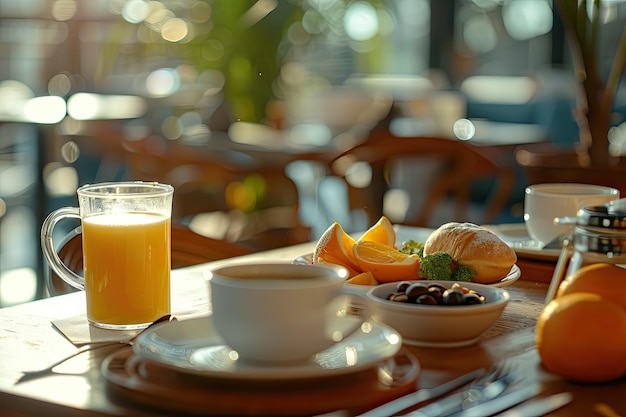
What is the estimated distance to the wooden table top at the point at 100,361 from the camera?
811mm

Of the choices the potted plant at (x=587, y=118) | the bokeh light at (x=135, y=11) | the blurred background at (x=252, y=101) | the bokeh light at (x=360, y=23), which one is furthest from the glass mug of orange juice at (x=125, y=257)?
the bokeh light at (x=360, y=23)

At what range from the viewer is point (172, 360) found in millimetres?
838

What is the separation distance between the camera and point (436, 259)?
112 centimetres

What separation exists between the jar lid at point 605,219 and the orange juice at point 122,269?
0.44 m

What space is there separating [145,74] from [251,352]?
641 cm

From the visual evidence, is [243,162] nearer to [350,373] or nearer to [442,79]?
[350,373]

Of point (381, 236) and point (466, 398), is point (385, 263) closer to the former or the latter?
point (381, 236)

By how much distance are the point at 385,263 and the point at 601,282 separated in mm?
271

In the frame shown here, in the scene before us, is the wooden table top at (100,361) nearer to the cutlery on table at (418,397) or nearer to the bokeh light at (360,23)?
the cutlery on table at (418,397)

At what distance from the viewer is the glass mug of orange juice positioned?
1.07 meters

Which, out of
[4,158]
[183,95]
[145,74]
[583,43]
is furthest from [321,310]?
[145,74]

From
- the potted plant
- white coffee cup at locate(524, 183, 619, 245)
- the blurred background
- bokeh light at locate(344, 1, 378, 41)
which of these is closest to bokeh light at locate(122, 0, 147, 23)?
the blurred background

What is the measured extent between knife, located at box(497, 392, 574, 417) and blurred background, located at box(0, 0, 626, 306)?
2.21m

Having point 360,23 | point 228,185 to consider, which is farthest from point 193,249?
point 360,23
